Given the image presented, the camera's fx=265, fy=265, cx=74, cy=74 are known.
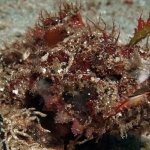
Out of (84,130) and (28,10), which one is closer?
(84,130)

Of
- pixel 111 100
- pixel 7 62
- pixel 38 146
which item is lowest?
pixel 38 146

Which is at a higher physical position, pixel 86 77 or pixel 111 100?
pixel 86 77

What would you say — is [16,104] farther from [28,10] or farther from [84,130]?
[28,10]

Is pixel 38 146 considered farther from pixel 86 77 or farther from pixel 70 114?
pixel 86 77

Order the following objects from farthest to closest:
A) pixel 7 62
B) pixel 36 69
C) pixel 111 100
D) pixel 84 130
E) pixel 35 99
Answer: pixel 7 62 → pixel 35 99 → pixel 36 69 → pixel 84 130 → pixel 111 100

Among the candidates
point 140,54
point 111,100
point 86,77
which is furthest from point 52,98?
point 140,54

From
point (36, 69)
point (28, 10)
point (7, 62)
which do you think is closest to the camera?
point (36, 69)

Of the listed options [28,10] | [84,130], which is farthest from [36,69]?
[28,10]
